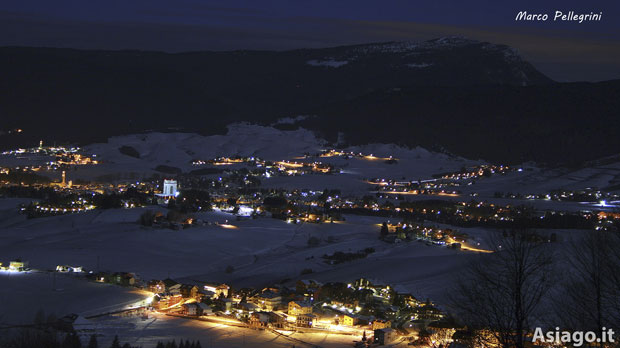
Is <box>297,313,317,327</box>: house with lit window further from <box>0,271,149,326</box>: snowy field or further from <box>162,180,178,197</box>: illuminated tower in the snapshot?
<box>162,180,178,197</box>: illuminated tower

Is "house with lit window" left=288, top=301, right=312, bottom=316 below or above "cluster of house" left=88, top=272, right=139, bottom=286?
below

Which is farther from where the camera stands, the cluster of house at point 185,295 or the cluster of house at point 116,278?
the cluster of house at point 116,278

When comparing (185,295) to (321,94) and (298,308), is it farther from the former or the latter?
(321,94)

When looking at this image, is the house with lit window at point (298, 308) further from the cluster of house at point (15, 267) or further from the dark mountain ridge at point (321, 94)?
the dark mountain ridge at point (321, 94)

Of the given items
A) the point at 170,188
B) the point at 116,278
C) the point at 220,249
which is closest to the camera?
the point at 116,278

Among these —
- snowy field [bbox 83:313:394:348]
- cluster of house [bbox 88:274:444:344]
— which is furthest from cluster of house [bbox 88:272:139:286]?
snowy field [bbox 83:313:394:348]

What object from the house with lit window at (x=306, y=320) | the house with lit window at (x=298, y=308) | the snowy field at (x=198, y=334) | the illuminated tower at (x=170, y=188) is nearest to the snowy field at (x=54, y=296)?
the snowy field at (x=198, y=334)

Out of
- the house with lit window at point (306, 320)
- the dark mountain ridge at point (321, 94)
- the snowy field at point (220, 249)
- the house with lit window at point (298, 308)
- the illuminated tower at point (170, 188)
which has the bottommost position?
the house with lit window at point (306, 320)

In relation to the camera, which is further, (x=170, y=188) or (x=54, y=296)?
(x=170, y=188)

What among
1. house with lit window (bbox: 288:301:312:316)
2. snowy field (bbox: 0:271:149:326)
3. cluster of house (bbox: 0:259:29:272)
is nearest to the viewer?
snowy field (bbox: 0:271:149:326)

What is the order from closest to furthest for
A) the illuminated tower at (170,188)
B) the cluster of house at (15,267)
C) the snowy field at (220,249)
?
the cluster of house at (15,267) < the snowy field at (220,249) < the illuminated tower at (170,188)

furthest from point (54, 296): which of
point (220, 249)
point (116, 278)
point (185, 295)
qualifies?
point (220, 249)

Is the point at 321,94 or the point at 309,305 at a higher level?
the point at 321,94
